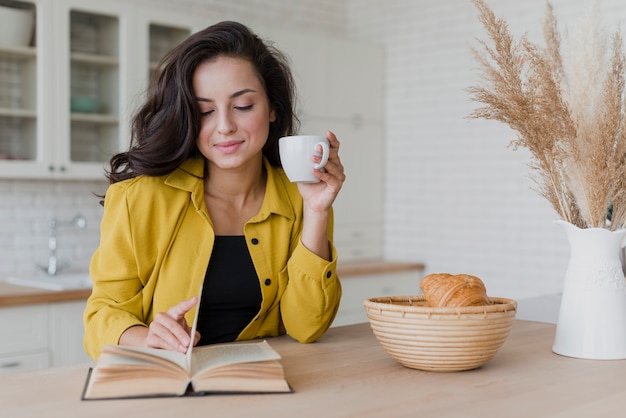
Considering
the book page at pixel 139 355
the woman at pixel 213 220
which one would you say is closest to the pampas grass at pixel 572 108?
the woman at pixel 213 220

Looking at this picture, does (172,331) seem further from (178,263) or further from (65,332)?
(65,332)

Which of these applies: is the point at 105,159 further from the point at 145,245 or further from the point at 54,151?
the point at 145,245

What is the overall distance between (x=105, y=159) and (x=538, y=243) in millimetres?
2313

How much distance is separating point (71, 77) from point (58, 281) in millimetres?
979

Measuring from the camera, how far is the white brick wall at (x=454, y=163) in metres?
4.31

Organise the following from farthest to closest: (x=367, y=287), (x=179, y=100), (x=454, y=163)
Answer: (x=454, y=163), (x=367, y=287), (x=179, y=100)

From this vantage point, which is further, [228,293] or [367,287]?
[367,287]

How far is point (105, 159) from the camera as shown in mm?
3939

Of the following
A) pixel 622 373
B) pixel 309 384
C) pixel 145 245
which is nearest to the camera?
pixel 309 384

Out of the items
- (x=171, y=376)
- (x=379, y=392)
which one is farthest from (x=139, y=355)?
(x=379, y=392)

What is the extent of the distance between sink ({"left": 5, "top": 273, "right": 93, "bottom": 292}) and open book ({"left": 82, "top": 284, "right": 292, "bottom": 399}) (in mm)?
2269

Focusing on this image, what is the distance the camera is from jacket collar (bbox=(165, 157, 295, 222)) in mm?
1919

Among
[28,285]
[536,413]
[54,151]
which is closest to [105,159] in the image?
[54,151]

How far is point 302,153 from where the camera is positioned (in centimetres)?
161
